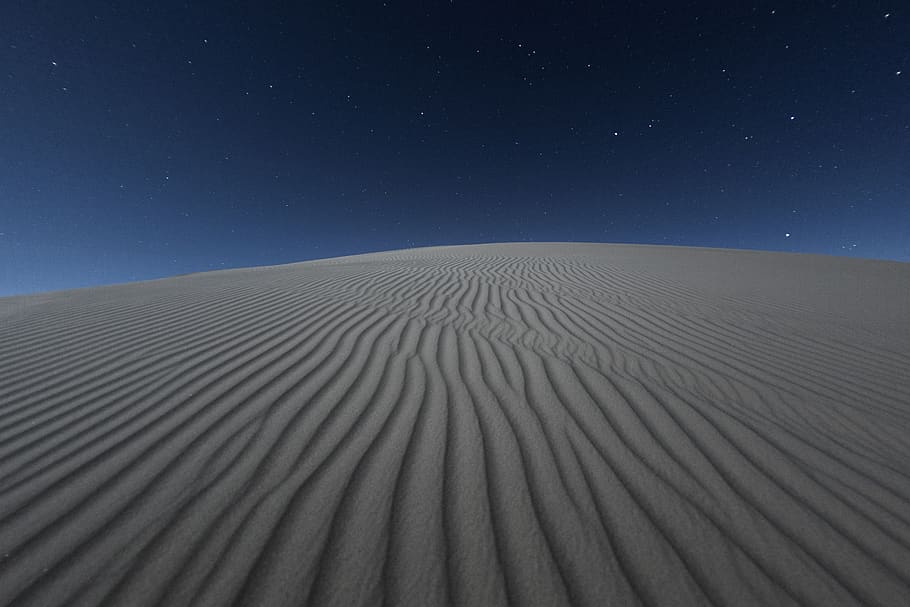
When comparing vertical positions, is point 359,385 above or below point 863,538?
above

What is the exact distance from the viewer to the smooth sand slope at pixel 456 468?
1062 mm

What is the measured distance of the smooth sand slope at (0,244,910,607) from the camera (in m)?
1.06

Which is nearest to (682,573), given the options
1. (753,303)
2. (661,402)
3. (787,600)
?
(787,600)

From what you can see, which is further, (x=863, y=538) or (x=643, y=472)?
(x=643, y=472)

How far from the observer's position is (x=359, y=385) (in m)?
2.23

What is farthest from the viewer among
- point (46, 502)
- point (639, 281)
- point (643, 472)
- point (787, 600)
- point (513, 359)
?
point (639, 281)

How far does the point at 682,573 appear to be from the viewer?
107 cm

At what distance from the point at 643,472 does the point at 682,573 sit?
0.44m

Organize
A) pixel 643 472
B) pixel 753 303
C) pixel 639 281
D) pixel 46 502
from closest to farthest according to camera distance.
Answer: pixel 46 502
pixel 643 472
pixel 753 303
pixel 639 281

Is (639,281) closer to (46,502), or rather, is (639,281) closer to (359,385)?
(359,385)

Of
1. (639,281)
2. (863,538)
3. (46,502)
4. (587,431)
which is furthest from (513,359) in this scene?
(639,281)

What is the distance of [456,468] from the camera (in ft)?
4.88

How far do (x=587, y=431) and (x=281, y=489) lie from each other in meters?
1.47

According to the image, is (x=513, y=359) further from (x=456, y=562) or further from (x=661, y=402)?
(x=456, y=562)
